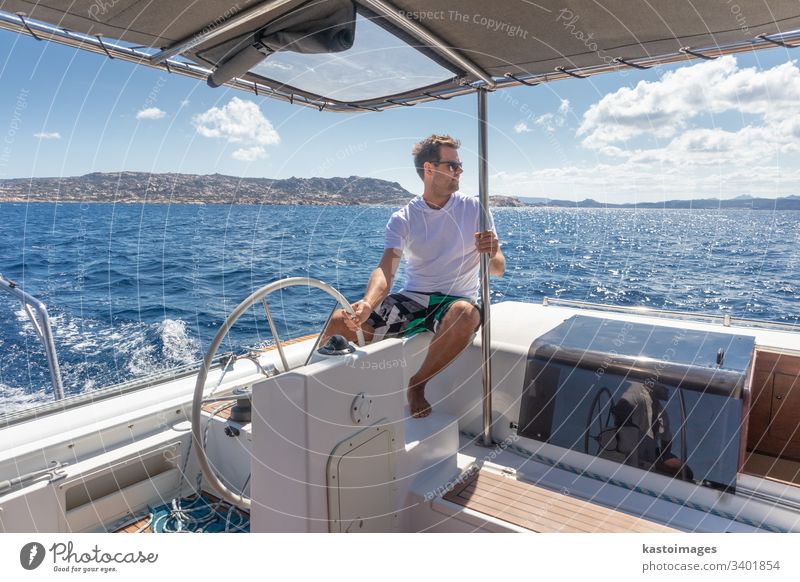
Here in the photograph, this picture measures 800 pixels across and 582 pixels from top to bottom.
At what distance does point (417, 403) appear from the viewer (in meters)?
1.79

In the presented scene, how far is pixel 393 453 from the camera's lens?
51.6 inches

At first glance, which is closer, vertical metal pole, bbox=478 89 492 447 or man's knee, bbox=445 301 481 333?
vertical metal pole, bbox=478 89 492 447

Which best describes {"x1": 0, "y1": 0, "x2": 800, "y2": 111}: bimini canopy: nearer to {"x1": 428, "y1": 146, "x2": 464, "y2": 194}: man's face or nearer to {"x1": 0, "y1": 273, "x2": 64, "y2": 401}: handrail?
{"x1": 428, "y1": 146, "x2": 464, "y2": 194}: man's face

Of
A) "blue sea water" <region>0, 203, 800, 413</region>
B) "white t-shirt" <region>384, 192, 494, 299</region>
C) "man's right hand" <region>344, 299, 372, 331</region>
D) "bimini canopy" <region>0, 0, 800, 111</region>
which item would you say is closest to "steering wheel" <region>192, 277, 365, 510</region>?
"man's right hand" <region>344, 299, 372, 331</region>

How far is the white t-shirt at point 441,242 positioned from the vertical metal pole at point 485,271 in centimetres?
28

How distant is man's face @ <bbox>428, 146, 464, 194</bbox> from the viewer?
199cm

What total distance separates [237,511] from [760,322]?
2.20 metres

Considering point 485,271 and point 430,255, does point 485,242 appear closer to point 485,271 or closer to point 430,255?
point 485,271

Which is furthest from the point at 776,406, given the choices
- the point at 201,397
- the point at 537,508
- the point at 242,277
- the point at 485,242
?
the point at 242,277

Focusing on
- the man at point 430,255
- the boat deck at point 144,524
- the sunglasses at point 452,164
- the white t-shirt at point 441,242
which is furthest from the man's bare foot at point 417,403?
the sunglasses at point 452,164

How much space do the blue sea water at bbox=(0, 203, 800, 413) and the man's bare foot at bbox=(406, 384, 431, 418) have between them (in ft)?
2.54

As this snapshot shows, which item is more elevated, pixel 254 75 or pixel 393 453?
pixel 254 75
